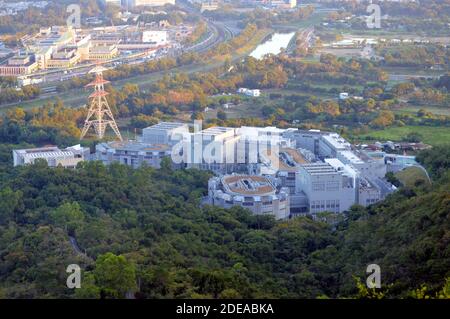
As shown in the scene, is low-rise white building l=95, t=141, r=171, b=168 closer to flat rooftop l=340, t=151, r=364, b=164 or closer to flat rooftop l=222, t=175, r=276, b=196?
flat rooftop l=222, t=175, r=276, b=196

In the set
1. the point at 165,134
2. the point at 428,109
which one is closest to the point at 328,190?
the point at 165,134

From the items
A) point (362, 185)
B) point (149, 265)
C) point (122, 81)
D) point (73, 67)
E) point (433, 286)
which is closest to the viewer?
point (433, 286)

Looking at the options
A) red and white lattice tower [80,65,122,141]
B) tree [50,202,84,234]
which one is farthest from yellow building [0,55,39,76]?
tree [50,202,84,234]

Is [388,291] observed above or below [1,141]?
above

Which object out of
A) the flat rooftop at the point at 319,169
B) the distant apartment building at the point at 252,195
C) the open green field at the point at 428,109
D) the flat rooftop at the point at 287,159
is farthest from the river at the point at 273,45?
the distant apartment building at the point at 252,195

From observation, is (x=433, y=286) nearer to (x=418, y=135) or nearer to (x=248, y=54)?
(x=418, y=135)

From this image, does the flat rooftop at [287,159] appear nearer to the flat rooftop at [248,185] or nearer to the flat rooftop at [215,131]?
the flat rooftop at [248,185]
